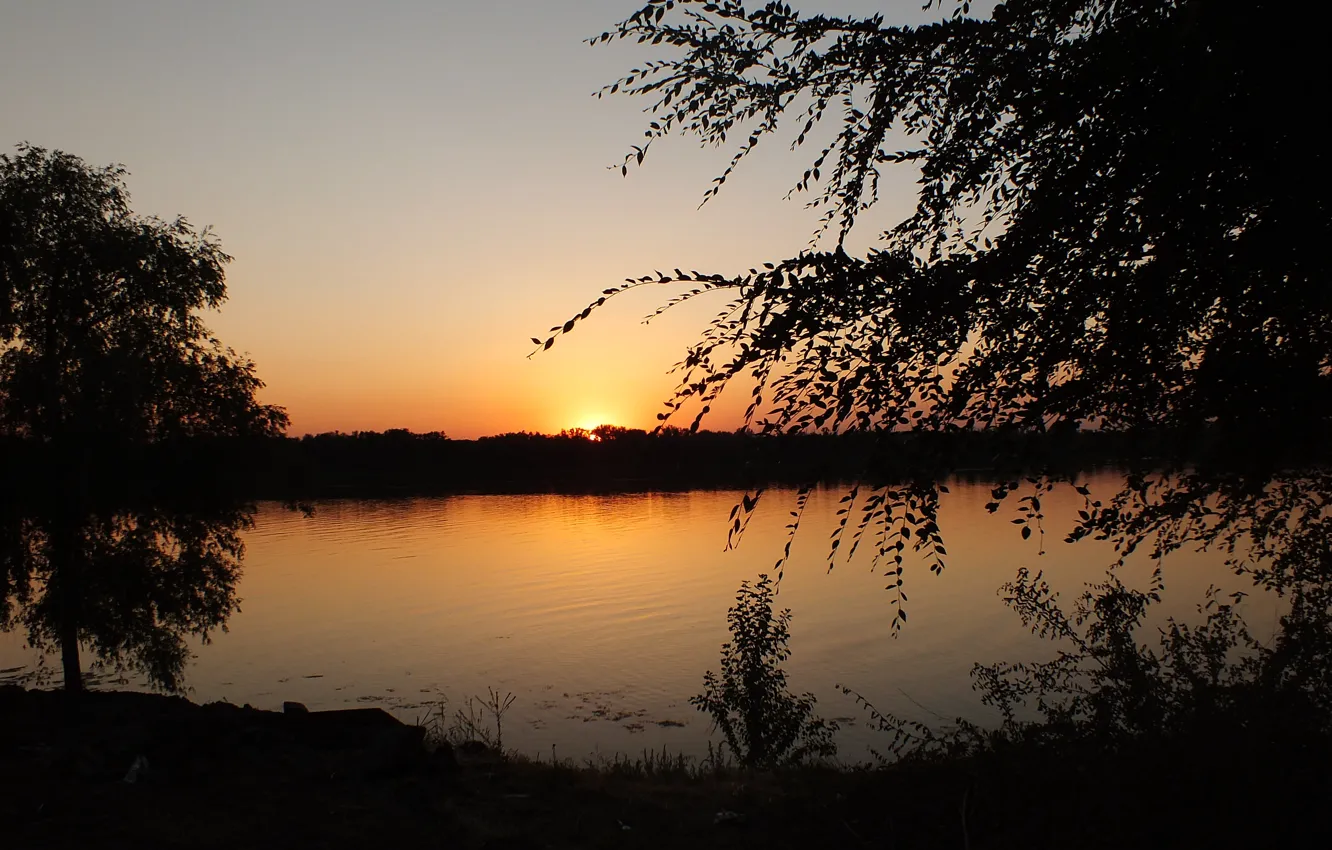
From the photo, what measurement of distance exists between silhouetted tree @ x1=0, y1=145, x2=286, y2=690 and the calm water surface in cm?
555

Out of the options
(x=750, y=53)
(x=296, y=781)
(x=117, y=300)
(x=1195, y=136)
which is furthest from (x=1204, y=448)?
(x=117, y=300)

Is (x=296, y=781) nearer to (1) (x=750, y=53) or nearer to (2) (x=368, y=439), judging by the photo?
(1) (x=750, y=53)

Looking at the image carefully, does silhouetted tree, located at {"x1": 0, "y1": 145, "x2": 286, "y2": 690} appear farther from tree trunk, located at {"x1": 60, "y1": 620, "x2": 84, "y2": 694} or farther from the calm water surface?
the calm water surface

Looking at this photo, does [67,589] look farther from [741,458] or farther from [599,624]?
[599,624]

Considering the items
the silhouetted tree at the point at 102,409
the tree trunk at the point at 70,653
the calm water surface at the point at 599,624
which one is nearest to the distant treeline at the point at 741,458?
the silhouetted tree at the point at 102,409

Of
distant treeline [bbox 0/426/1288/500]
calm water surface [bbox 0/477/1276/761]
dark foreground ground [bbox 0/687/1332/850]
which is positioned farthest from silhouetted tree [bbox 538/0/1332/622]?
calm water surface [bbox 0/477/1276/761]

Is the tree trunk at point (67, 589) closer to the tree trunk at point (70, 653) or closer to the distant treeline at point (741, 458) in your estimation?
the tree trunk at point (70, 653)

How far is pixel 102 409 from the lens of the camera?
15.8 m

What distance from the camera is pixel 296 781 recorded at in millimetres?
8984

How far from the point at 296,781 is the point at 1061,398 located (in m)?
8.34

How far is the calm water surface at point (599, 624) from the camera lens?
20.7m

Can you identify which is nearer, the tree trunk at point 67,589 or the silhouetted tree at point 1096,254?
the silhouetted tree at point 1096,254

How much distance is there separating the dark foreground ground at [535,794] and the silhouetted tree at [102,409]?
5167mm

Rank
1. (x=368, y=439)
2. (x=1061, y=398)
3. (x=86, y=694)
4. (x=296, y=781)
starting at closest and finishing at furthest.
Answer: (x=1061, y=398), (x=296, y=781), (x=86, y=694), (x=368, y=439)
